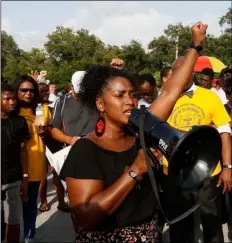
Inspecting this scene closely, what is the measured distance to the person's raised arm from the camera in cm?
203

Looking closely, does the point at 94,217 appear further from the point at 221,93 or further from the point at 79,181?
the point at 221,93

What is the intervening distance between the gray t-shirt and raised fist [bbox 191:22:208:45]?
8.02 feet

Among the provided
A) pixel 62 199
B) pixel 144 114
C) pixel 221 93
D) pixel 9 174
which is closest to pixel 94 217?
pixel 144 114

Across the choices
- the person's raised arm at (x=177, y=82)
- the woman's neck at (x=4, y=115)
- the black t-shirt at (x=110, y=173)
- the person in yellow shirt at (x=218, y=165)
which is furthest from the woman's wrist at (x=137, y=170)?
the woman's neck at (x=4, y=115)

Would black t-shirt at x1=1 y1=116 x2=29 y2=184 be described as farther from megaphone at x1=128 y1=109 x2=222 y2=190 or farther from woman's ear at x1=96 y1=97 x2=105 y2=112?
megaphone at x1=128 y1=109 x2=222 y2=190

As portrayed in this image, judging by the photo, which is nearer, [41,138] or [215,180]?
[215,180]

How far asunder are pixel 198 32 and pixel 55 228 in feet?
11.7

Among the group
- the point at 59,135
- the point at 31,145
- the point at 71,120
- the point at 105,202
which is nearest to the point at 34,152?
the point at 31,145

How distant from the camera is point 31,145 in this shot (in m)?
4.33

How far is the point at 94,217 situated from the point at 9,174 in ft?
6.79

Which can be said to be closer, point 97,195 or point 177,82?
point 97,195

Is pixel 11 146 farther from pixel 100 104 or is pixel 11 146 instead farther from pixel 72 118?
pixel 100 104

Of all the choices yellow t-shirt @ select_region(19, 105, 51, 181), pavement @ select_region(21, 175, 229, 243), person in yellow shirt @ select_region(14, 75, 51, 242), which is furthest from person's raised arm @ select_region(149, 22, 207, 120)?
pavement @ select_region(21, 175, 229, 243)

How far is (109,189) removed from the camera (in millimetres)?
1810
